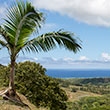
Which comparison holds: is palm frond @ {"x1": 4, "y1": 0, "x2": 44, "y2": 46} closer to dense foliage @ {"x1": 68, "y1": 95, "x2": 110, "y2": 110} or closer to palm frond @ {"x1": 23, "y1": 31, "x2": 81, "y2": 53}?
palm frond @ {"x1": 23, "y1": 31, "x2": 81, "y2": 53}

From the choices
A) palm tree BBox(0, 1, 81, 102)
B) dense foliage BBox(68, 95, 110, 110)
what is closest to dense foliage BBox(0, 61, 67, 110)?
palm tree BBox(0, 1, 81, 102)

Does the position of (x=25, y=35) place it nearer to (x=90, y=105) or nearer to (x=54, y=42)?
(x=54, y=42)

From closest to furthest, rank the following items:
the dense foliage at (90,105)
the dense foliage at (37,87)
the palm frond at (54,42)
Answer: the palm frond at (54,42) → the dense foliage at (37,87) → the dense foliage at (90,105)

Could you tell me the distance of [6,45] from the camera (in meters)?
7.93

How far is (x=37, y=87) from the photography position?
1480 cm

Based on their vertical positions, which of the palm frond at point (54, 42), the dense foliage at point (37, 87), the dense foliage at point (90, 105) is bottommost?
the dense foliage at point (90, 105)

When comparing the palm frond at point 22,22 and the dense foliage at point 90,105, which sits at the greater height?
the palm frond at point 22,22

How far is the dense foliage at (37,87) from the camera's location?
1361cm

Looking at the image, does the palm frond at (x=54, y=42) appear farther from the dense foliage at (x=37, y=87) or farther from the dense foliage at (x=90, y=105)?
the dense foliage at (x=90, y=105)

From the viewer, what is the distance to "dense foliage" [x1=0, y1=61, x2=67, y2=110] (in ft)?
44.7

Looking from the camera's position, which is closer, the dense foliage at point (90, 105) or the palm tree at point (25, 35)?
the palm tree at point (25, 35)

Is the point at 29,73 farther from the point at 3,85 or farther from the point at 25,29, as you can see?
the point at 25,29

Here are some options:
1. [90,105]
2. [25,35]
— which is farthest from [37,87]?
[90,105]

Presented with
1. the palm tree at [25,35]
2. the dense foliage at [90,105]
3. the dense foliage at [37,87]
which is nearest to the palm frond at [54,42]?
the palm tree at [25,35]
